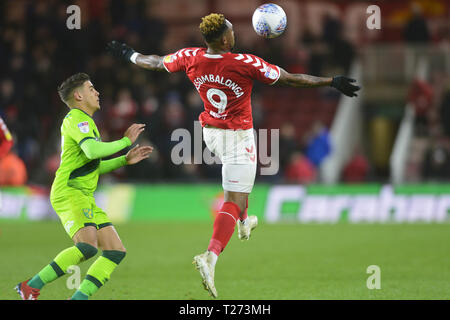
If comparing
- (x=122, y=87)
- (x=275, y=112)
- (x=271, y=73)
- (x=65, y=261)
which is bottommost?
(x=65, y=261)

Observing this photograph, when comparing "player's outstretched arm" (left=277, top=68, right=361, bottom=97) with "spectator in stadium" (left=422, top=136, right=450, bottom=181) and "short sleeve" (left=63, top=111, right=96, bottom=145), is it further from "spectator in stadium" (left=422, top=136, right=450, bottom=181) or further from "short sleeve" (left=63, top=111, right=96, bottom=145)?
"spectator in stadium" (left=422, top=136, right=450, bottom=181)

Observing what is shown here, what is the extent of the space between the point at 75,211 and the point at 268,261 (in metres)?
4.64

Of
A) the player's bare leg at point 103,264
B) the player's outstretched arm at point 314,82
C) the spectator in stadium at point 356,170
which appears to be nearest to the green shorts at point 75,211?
the player's bare leg at point 103,264

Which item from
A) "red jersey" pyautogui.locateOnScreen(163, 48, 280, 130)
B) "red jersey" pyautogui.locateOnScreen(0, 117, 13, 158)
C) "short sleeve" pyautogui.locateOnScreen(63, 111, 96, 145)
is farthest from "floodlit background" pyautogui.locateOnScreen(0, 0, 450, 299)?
"short sleeve" pyautogui.locateOnScreen(63, 111, 96, 145)

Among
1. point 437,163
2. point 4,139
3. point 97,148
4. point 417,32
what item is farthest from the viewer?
point 417,32

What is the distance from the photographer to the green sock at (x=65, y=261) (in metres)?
6.72

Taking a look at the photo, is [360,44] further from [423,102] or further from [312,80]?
[312,80]

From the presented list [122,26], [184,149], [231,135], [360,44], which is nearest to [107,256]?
[231,135]

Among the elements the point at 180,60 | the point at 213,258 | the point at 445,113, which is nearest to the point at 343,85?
the point at 180,60

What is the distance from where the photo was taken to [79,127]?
6773mm

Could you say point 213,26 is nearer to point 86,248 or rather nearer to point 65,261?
point 86,248

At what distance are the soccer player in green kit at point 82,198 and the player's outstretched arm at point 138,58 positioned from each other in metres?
0.81

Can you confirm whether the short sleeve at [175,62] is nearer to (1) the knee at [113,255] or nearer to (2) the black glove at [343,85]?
(2) the black glove at [343,85]

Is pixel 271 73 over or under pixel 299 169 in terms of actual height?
under
